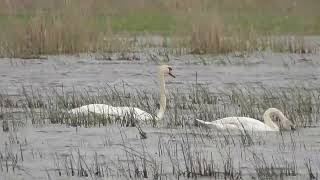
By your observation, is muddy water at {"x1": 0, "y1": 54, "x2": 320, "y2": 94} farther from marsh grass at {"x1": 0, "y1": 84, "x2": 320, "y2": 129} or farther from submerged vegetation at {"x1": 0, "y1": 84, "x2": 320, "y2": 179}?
submerged vegetation at {"x1": 0, "y1": 84, "x2": 320, "y2": 179}

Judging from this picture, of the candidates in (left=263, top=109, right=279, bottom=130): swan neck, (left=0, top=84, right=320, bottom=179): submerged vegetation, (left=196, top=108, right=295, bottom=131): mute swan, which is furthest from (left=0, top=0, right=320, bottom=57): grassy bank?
(left=196, top=108, right=295, bottom=131): mute swan

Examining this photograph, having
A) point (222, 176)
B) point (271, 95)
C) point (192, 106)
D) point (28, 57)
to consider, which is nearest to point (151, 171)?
point (222, 176)

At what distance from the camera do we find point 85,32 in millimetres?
22391

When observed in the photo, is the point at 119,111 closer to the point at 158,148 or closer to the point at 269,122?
the point at 269,122

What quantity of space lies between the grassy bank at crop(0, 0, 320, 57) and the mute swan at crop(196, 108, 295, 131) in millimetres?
9892

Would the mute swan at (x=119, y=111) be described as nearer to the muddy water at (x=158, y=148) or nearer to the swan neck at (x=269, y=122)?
the muddy water at (x=158, y=148)

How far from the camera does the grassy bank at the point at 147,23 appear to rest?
854 inches

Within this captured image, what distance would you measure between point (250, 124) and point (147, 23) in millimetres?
21115

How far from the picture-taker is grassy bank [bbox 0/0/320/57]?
21688 millimetres

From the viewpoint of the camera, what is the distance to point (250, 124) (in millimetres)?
11328

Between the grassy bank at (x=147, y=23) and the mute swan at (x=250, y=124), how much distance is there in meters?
9.89

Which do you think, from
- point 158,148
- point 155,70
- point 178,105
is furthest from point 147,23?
point 158,148

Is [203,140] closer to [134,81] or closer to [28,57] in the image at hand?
[134,81]

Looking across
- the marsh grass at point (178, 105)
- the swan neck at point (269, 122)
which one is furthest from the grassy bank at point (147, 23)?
the swan neck at point (269, 122)
